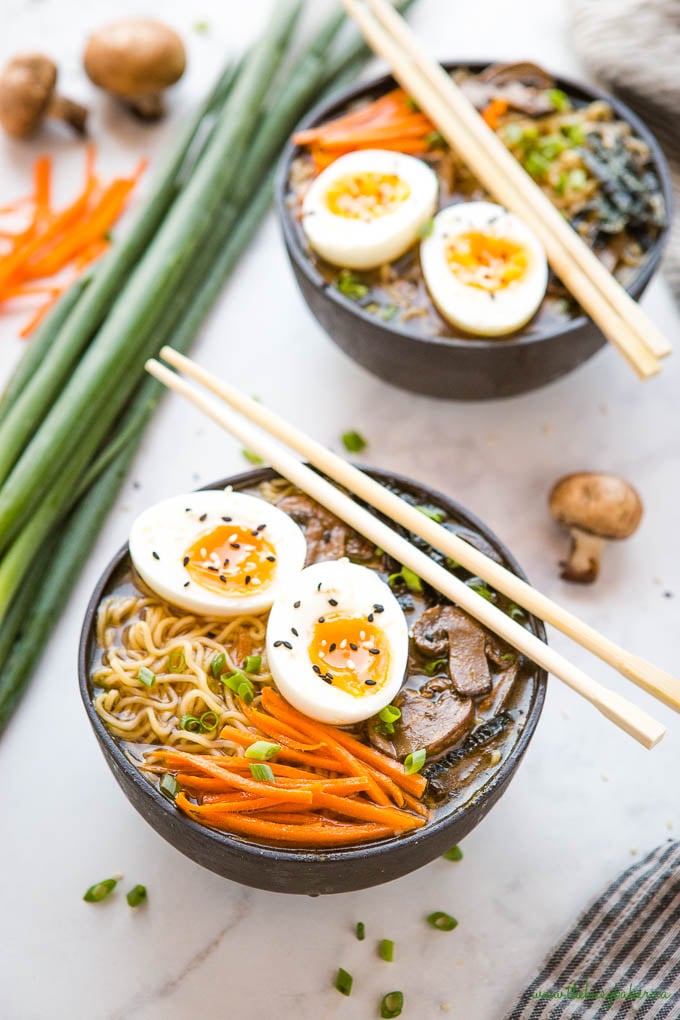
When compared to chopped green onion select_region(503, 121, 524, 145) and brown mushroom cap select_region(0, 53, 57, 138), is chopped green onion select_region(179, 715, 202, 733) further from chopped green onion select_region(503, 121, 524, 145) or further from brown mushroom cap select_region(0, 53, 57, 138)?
brown mushroom cap select_region(0, 53, 57, 138)

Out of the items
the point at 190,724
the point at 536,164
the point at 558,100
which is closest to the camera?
the point at 190,724

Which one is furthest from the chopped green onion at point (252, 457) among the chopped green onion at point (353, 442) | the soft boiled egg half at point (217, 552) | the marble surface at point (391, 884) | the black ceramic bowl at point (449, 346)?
the soft boiled egg half at point (217, 552)

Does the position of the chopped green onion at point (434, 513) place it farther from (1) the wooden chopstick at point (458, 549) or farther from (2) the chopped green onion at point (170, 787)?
(2) the chopped green onion at point (170, 787)

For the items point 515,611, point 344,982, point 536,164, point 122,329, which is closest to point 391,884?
point 344,982

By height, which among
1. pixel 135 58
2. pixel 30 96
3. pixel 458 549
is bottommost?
pixel 458 549

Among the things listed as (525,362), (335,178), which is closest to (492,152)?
(335,178)

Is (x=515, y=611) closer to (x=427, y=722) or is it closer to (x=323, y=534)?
(x=427, y=722)

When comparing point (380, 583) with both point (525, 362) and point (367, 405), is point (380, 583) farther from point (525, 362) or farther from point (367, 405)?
point (367, 405)
